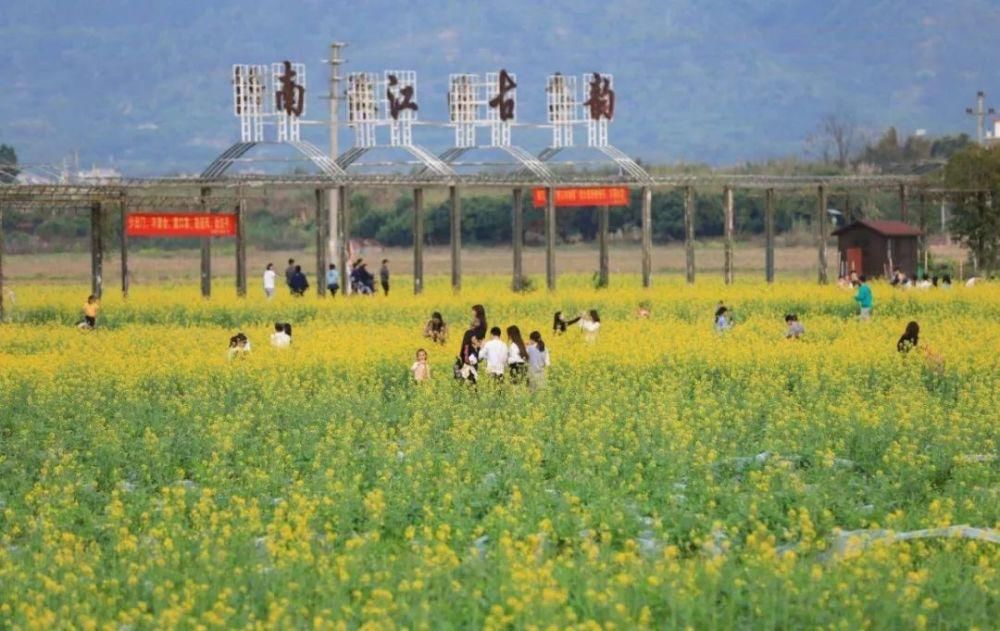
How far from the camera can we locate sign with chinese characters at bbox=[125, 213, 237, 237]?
4619 centimetres

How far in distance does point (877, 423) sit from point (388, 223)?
252 feet

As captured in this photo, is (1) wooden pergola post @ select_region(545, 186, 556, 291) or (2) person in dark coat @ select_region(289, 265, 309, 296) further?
(1) wooden pergola post @ select_region(545, 186, 556, 291)

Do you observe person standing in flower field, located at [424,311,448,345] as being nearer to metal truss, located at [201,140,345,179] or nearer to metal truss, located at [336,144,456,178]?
metal truss, located at [201,140,345,179]

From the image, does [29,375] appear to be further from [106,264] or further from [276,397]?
[106,264]

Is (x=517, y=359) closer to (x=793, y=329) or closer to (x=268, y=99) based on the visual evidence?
(x=793, y=329)

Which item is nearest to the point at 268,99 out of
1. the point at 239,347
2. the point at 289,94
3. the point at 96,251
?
the point at 289,94

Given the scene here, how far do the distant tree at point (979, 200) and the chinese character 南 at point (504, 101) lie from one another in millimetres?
14568

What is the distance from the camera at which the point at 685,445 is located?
20.9m

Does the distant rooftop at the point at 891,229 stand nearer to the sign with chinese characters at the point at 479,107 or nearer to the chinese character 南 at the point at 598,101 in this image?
the chinese character 南 at the point at 598,101

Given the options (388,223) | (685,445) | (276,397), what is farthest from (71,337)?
(388,223)

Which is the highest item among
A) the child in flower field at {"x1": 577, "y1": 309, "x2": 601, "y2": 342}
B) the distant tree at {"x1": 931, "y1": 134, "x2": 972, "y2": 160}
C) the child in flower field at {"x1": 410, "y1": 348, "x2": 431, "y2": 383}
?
the distant tree at {"x1": 931, "y1": 134, "x2": 972, "y2": 160}

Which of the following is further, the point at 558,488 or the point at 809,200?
the point at 809,200

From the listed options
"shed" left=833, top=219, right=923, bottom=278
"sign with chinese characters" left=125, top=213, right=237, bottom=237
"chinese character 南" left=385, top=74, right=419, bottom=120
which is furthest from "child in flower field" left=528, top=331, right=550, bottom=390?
"shed" left=833, top=219, right=923, bottom=278

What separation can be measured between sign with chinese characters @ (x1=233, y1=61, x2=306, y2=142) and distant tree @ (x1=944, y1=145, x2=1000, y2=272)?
69.5 feet
